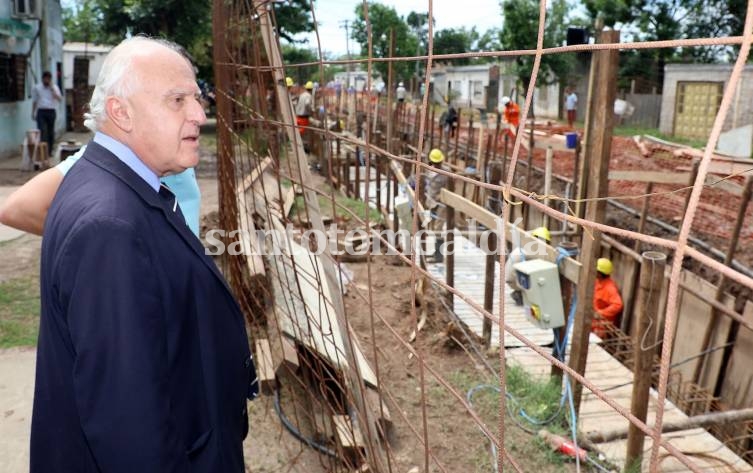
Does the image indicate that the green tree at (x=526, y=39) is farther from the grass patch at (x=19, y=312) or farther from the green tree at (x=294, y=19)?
the grass patch at (x=19, y=312)

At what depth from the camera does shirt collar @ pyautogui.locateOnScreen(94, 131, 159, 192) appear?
58.1 inches

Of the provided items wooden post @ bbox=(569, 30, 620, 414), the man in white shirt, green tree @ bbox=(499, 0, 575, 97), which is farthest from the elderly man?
green tree @ bbox=(499, 0, 575, 97)

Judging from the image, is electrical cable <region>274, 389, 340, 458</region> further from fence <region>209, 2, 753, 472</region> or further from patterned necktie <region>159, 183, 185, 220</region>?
patterned necktie <region>159, 183, 185, 220</region>

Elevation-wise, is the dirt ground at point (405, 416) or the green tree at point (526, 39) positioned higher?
the green tree at point (526, 39)

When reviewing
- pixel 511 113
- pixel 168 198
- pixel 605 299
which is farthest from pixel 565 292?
pixel 511 113

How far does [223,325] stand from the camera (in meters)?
1.65

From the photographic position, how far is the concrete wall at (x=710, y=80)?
20.1 metres

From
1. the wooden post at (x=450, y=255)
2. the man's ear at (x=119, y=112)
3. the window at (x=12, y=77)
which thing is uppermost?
the window at (x=12, y=77)

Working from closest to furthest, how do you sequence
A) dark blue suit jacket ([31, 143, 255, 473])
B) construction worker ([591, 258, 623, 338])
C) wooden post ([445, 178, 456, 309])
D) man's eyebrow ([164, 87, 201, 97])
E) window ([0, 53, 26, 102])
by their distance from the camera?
dark blue suit jacket ([31, 143, 255, 473]) < man's eyebrow ([164, 87, 201, 97]) < wooden post ([445, 178, 456, 309]) < construction worker ([591, 258, 623, 338]) < window ([0, 53, 26, 102])

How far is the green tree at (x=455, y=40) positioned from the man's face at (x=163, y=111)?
6201 centimetres

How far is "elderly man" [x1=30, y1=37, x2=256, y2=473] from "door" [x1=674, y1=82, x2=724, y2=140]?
24.2 meters

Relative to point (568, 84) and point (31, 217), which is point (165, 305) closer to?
point (31, 217)

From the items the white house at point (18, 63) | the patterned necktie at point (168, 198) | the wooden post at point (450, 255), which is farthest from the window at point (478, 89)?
the patterned necktie at point (168, 198)

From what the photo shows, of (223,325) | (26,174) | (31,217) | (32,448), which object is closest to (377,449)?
(223,325)
